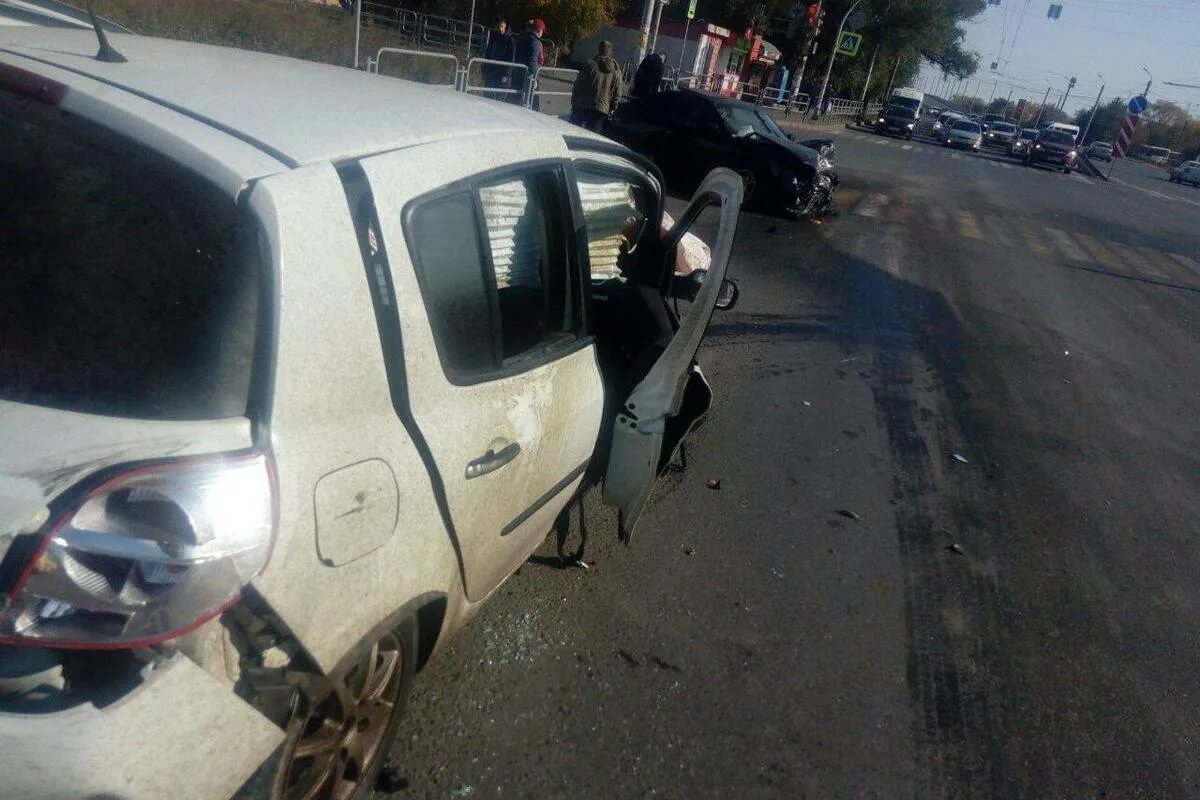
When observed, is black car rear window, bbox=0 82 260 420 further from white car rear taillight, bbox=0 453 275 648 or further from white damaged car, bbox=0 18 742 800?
white car rear taillight, bbox=0 453 275 648

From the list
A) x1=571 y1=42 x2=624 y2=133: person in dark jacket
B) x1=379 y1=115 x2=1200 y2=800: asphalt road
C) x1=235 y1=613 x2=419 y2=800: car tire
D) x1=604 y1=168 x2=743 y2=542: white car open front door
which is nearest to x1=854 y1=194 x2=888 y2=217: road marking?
x1=571 y1=42 x2=624 y2=133: person in dark jacket

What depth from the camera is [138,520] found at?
1.54m

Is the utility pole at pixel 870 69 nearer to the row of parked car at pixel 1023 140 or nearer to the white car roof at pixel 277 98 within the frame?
the row of parked car at pixel 1023 140

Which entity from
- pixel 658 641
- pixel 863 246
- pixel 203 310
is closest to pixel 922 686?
pixel 658 641

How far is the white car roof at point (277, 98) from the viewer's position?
2.02 metres

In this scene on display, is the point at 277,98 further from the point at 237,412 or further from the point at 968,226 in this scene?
the point at 968,226

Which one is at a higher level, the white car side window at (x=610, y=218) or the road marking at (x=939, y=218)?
the white car side window at (x=610, y=218)

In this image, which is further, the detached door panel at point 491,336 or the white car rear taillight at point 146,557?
the detached door panel at point 491,336

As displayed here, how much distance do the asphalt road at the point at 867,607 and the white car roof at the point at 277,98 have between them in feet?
5.66

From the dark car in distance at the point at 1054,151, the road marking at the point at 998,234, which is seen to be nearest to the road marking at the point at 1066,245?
the road marking at the point at 998,234

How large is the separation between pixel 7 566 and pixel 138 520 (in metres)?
0.20

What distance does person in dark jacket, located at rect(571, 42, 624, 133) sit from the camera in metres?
14.4

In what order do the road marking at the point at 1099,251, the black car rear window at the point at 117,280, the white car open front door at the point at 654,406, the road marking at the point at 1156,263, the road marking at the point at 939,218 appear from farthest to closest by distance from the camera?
the road marking at the point at 939,218 < the road marking at the point at 1099,251 < the road marking at the point at 1156,263 < the white car open front door at the point at 654,406 < the black car rear window at the point at 117,280

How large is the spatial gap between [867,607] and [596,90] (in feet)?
39.8
